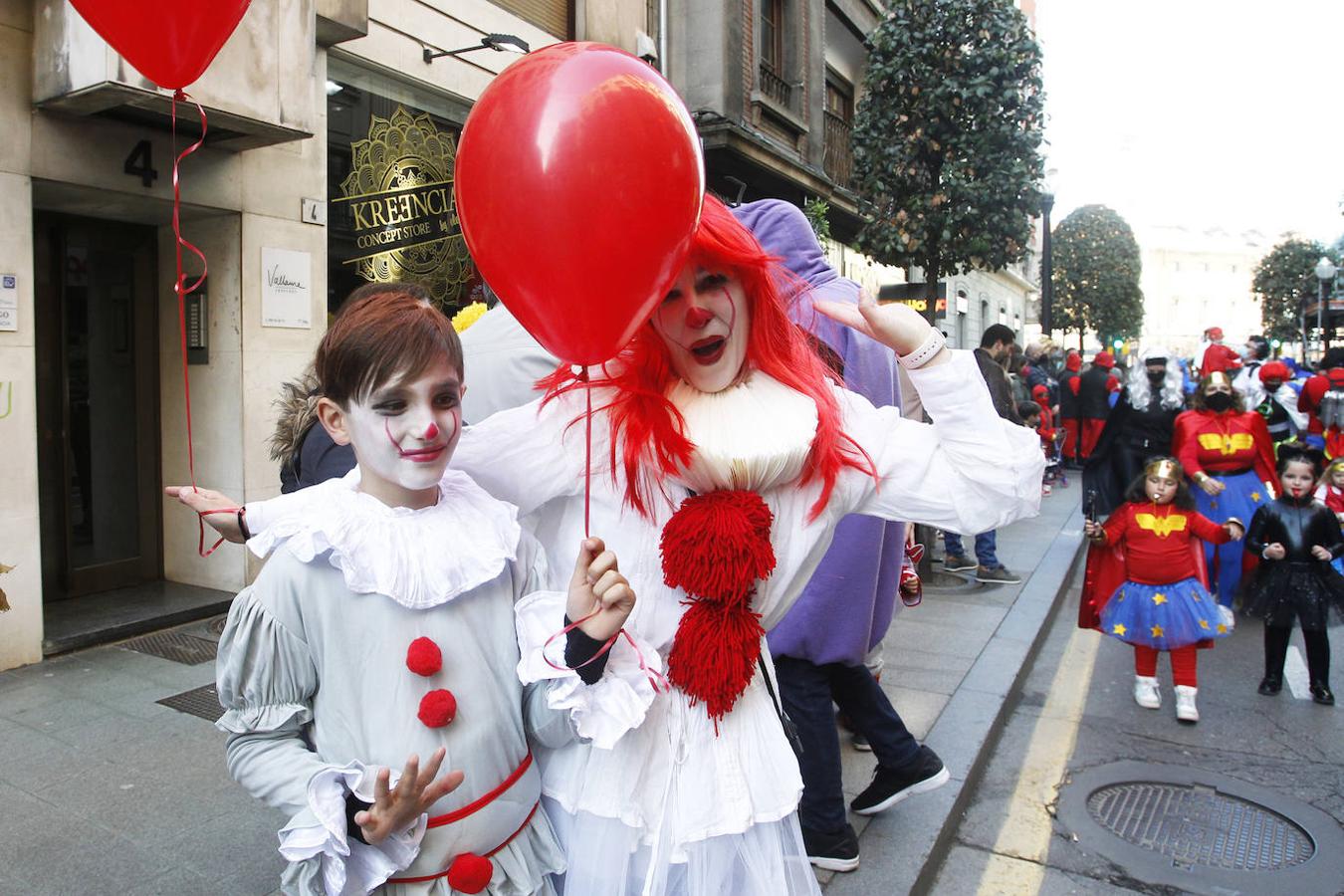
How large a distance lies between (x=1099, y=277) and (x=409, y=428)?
36647mm

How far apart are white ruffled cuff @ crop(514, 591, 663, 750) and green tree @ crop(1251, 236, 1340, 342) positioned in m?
43.0

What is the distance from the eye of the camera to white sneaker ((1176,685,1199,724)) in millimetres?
4781

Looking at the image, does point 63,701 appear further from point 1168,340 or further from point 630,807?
point 1168,340

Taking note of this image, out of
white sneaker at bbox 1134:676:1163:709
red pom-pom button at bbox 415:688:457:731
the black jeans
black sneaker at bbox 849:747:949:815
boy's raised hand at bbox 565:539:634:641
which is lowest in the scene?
white sneaker at bbox 1134:676:1163:709

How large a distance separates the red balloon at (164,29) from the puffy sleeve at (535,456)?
1.04 m

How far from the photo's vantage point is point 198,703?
4.57 m

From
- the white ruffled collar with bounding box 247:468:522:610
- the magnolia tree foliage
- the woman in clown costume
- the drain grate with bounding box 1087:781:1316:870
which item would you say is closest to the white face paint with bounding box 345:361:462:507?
the white ruffled collar with bounding box 247:468:522:610

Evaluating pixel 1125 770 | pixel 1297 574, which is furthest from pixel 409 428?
pixel 1297 574

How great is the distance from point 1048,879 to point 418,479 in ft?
9.08

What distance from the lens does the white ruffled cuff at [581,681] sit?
62.1 inches

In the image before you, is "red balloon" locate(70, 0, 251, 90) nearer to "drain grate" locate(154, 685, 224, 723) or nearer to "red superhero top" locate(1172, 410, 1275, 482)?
"drain grate" locate(154, 685, 224, 723)

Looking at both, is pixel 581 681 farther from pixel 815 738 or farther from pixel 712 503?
pixel 815 738

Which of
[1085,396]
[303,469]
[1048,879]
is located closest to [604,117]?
[303,469]

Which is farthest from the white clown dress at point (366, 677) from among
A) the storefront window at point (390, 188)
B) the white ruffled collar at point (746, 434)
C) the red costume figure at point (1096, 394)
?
the red costume figure at point (1096, 394)
